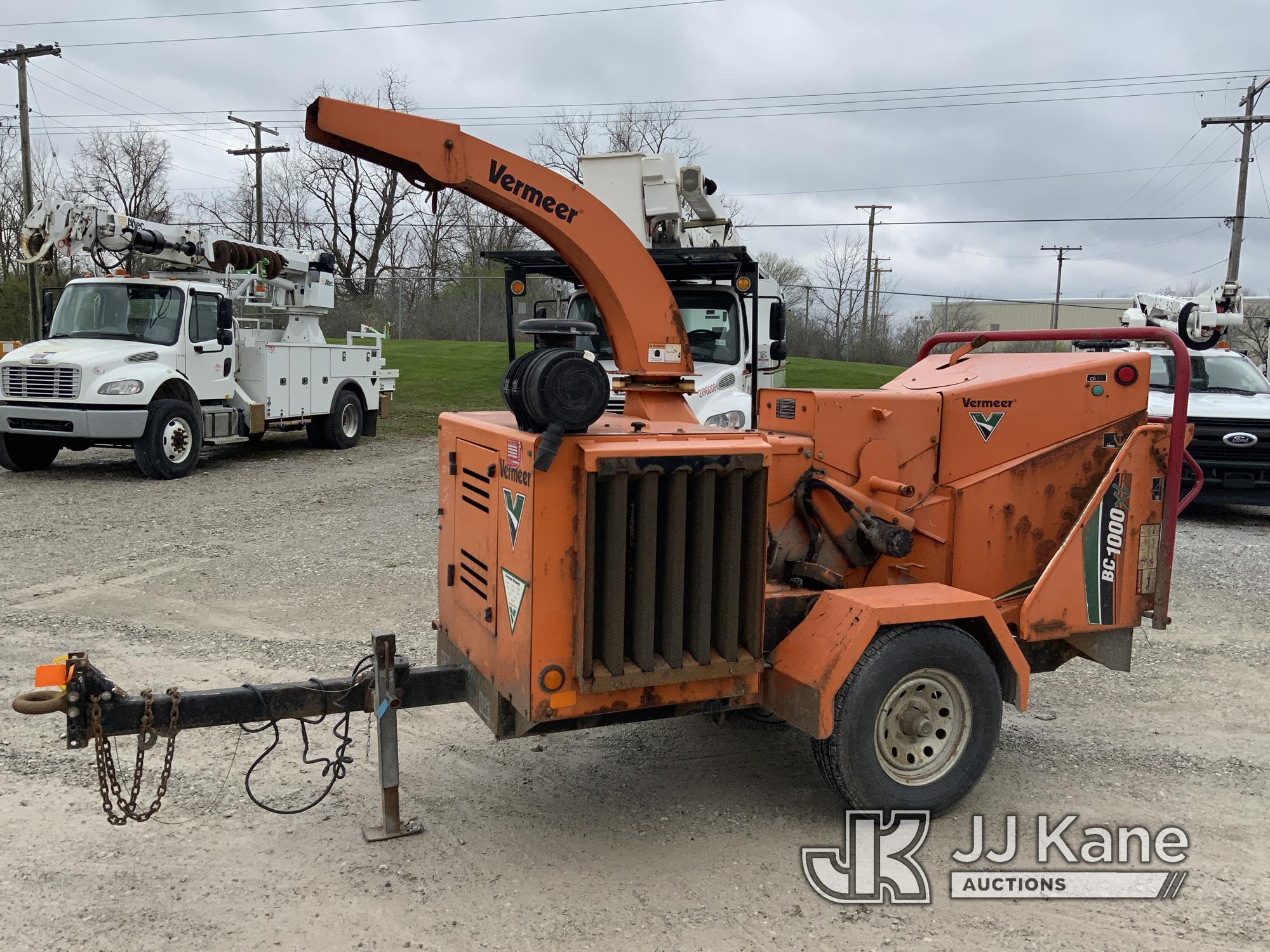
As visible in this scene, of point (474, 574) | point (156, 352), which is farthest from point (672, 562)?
point (156, 352)

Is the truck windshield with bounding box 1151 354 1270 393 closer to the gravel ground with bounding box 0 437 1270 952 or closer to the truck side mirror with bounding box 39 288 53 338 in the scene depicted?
the gravel ground with bounding box 0 437 1270 952

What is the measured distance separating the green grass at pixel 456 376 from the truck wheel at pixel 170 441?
614cm

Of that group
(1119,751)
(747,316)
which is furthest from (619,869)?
(747,316)

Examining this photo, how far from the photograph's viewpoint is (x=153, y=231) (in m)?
14.6

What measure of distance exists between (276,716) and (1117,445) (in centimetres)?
397

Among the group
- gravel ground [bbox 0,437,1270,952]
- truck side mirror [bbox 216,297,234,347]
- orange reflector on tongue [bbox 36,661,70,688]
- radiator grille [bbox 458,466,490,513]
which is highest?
truck side mirror [bbox 216,297,234,347]

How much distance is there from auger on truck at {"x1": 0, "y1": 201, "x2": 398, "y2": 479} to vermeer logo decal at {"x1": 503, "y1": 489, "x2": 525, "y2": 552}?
10947 millimetres

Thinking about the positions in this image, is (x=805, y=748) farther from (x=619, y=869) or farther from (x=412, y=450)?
(x=412, y=450)

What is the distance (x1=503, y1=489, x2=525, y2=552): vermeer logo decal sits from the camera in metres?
3.72

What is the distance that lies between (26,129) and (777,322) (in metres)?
25.9

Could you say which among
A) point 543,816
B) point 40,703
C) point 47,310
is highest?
point 47,310

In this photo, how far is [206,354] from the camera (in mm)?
14375

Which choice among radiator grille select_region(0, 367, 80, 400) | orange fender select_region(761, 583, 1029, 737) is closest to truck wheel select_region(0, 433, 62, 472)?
radiator grille select_region(0, 367, 80, 400)

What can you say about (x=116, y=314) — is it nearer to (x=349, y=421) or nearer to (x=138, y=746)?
(x=349, y=421)
